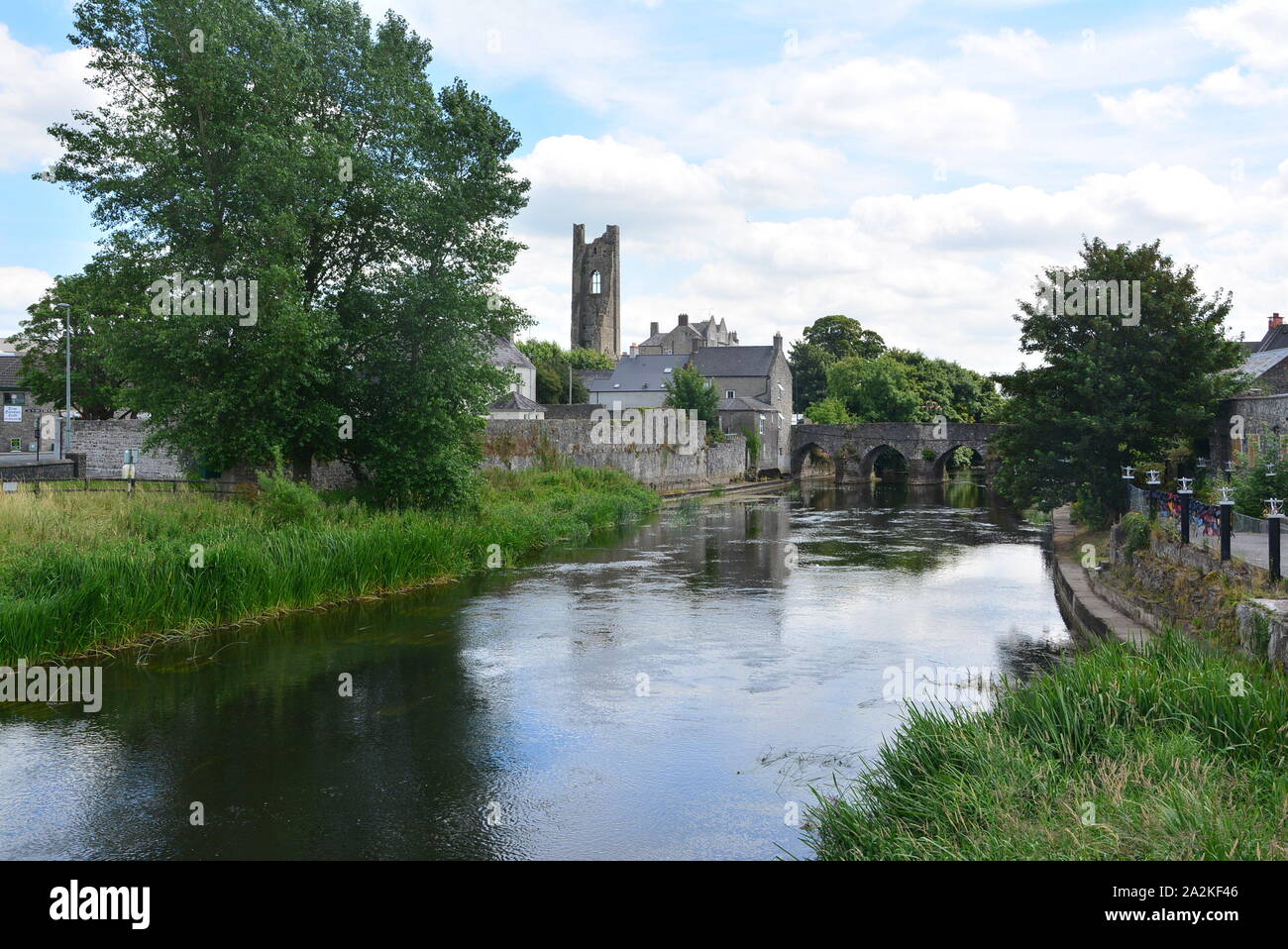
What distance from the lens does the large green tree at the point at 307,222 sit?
60.7 ft

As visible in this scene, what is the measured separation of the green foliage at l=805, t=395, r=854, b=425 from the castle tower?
124 feet

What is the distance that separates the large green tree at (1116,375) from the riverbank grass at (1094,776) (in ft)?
46.6

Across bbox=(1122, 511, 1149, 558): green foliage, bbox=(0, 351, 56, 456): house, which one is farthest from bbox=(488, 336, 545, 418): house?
bbox=(1122, 511, 1149, 558): green foliage

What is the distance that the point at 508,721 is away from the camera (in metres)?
10.9

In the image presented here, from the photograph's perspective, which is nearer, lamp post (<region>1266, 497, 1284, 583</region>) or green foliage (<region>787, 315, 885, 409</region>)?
lamp post (<region>1266, 497, 1284, 583</region>)

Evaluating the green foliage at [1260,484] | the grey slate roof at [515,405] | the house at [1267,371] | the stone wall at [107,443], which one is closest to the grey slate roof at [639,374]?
the grey slate roof at [515,405]

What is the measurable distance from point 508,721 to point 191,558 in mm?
6826

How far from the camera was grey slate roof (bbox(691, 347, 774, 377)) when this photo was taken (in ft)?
264

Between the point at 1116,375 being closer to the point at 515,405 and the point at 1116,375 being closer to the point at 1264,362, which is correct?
the point at 1264,362

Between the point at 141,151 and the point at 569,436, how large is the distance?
877 inches

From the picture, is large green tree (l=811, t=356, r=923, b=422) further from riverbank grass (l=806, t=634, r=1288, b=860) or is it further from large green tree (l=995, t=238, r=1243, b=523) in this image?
riverbank grass (l=806, t=634, r=1288, b=860)

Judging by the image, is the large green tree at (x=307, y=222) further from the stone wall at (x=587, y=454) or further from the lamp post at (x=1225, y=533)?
the lamp post at (x=1225, y=533)

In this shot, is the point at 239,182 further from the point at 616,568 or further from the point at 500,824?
the point at 500,824
